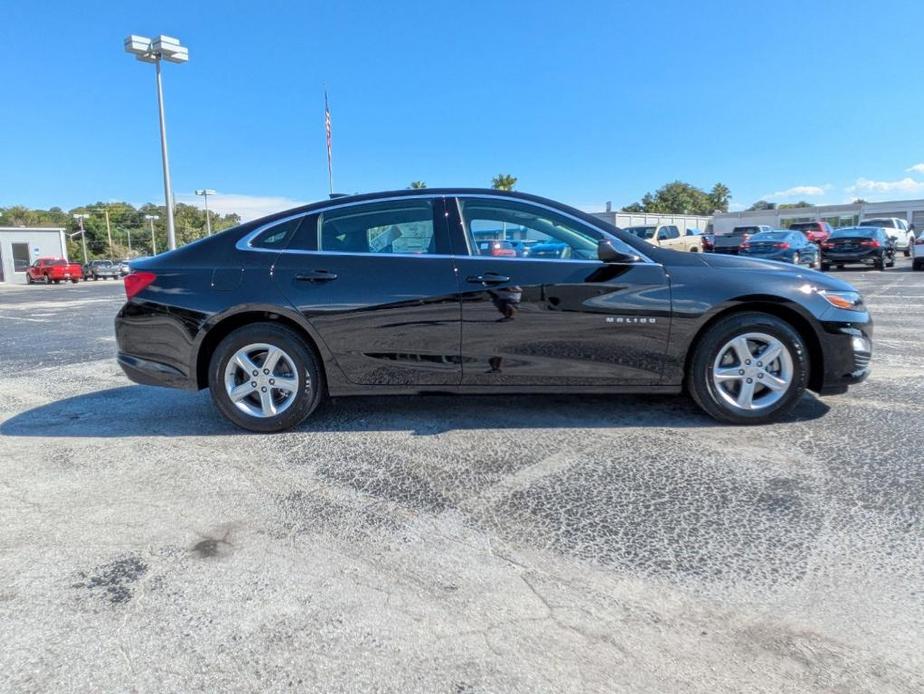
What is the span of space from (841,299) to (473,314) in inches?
94.2

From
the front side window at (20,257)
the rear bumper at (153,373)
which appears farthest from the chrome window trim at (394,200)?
the front side window at (20,257)

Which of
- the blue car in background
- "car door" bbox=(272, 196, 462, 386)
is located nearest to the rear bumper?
"car door" bbox=(272, 196, 462, 386)

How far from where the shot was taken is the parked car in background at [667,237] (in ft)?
77.6

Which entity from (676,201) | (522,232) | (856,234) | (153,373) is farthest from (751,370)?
(676,201)

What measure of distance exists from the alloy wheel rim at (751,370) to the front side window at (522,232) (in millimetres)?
1090

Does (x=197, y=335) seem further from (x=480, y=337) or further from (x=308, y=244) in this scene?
(x=480, y=337)

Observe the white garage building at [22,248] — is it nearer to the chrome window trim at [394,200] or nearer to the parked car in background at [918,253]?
the chrome window trim at [394,200]

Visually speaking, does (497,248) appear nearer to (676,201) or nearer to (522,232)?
(522,232)

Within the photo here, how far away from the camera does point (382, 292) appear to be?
380 centimetres

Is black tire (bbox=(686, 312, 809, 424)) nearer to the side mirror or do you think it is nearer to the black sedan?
the black sedan

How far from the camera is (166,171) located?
74.2 feet

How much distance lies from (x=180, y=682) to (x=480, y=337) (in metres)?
2.48

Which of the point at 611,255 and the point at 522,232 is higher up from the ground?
the point at 522,232

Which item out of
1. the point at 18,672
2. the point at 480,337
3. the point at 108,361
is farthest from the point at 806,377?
the point at 108,361
